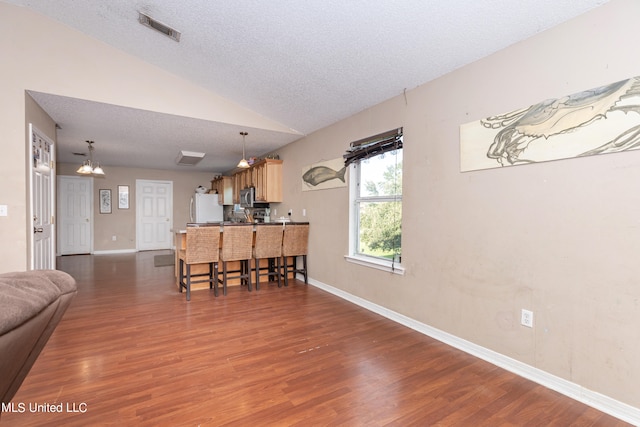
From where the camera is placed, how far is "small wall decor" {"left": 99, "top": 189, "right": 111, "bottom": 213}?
7.84 m

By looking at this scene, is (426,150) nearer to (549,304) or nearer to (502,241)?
(502,241)

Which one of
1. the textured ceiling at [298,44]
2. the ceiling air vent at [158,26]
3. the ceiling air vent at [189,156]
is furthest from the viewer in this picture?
the ceiling air vent at [189,156]

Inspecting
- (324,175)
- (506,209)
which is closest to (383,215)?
(324,175)

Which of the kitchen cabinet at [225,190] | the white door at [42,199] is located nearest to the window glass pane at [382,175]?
the white door at [42,199]

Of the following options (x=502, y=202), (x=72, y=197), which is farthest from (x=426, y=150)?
(x=72, y=197)

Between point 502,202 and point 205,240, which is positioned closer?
point 502,202

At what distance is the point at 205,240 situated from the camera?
4043 mm

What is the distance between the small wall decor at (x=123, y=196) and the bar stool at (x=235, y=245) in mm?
5381

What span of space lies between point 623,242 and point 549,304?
1.88 feet

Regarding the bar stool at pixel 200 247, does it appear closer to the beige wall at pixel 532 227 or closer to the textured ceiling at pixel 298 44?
the textured ceiling at pixel 298 44

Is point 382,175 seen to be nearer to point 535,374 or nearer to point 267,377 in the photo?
point 535,374

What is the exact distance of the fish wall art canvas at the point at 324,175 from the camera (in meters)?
4.05

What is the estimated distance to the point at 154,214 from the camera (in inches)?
334

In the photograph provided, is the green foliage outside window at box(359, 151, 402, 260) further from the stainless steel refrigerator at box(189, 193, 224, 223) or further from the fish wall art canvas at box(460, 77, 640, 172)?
the stainless steel refrigerator at box(189, 193, 224, 223)
